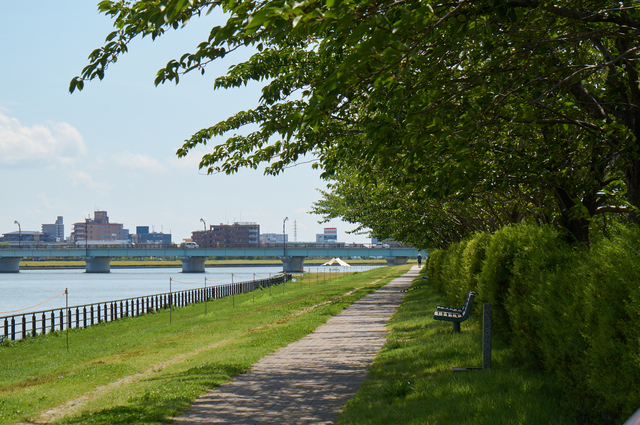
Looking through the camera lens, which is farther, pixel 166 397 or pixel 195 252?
pixel 195 252

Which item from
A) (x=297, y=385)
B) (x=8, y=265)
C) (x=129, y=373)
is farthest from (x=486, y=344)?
(x=8, y=265)

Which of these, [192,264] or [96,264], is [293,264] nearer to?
[192,264]

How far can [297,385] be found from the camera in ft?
30.6

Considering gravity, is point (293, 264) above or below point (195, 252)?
below

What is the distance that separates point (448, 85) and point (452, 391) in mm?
4165

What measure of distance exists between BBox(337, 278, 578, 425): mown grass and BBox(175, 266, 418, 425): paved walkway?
363mm

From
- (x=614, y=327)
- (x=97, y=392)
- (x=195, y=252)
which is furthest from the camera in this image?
(x=195, y=252)

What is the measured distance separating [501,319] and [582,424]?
4774 millimetres

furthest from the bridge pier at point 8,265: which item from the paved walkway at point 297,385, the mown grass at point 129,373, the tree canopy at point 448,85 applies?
the tree canopy at point 448,85

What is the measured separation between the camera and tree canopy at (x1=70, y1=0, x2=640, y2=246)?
4.48 meters

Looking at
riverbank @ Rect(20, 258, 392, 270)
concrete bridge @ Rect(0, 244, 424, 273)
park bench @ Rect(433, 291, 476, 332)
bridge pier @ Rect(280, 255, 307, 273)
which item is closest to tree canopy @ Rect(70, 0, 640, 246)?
park bench @ Rect(433, 291, 476, 332)

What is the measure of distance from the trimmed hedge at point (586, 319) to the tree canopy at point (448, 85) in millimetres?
1207

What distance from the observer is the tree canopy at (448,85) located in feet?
14.7

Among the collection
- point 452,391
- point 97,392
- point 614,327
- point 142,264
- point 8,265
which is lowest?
point 142,264
